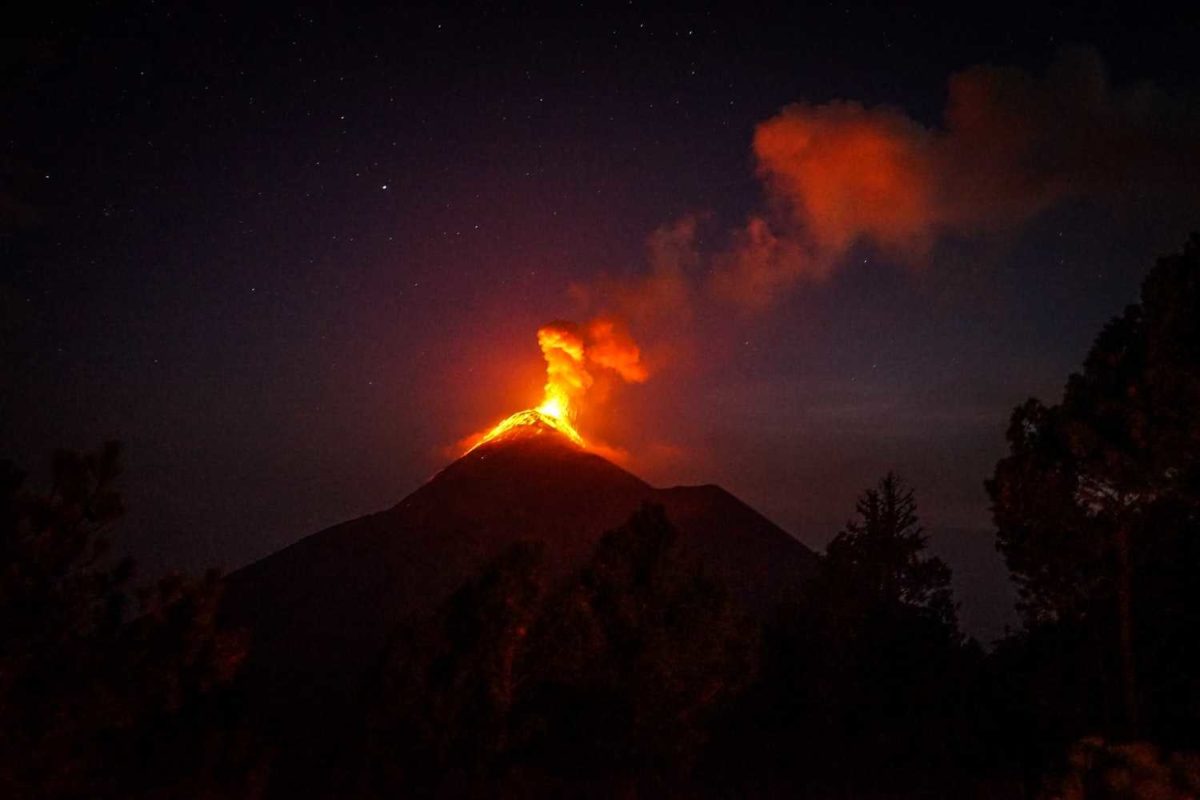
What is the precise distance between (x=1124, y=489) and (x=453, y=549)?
13088 cm

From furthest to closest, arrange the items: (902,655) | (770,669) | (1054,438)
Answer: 1. (770,669)
2. (902,655)
3. (1054,438)

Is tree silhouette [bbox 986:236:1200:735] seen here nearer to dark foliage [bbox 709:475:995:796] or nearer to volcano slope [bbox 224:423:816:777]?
dark foliage [bbox 709:475:995:796]

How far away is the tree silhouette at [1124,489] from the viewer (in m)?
20.6

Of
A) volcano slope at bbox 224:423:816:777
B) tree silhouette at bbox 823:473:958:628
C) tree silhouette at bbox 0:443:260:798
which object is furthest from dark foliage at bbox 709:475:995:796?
volcano slope at bbox 224:423:816:777

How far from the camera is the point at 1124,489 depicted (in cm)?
2148

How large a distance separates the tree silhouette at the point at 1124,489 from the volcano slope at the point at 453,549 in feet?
274

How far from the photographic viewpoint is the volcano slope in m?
119

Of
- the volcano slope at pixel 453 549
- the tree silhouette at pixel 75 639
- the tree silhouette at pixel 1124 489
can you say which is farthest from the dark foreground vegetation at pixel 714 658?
the volcano slope at pixel 453 549

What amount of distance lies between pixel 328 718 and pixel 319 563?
8155 cm

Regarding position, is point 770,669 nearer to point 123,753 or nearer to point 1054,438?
point 1054,438

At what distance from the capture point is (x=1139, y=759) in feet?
56.1

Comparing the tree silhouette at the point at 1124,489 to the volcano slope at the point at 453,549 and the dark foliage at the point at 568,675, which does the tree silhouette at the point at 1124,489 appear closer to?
the dark foliage at the point at 568,675

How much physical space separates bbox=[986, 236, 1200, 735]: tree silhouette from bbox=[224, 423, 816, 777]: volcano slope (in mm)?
83515

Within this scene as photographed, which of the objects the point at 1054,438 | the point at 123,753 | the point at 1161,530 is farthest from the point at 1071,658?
the point at 123,753
